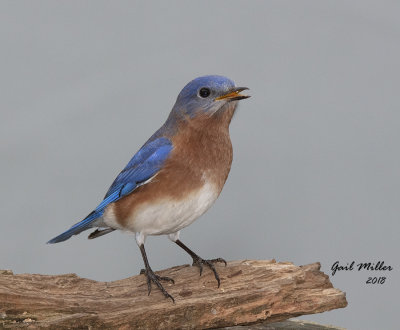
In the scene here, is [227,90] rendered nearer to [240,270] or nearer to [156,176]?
[156,176]

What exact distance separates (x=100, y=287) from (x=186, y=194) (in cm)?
118

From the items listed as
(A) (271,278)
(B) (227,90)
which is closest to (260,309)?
(A) (271,278)

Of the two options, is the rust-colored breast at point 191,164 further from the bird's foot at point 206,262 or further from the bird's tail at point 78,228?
the bird's foot at point 206,262

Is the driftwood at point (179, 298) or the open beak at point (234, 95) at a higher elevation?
the open beak at point (234, 95)

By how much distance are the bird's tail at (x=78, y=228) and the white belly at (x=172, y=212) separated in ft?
1.73

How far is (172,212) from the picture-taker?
→ 23.4 feet

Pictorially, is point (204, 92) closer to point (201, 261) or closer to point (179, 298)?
point (201, 261)

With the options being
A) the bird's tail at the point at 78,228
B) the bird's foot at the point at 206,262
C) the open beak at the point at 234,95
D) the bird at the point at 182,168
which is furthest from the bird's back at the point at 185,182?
the bird's foot at the point at 206,262

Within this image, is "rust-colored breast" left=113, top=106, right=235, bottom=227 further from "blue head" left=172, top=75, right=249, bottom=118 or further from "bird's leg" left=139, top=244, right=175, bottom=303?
"bird's leg" left=139, top=244, right=175, bottom=303

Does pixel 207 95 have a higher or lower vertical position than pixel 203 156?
higher

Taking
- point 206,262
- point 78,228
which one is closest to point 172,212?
point 206,262

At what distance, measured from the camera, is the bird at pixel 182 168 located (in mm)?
7121

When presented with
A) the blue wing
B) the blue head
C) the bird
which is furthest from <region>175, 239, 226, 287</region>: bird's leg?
the blue head

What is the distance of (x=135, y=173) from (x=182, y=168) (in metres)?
0.53
